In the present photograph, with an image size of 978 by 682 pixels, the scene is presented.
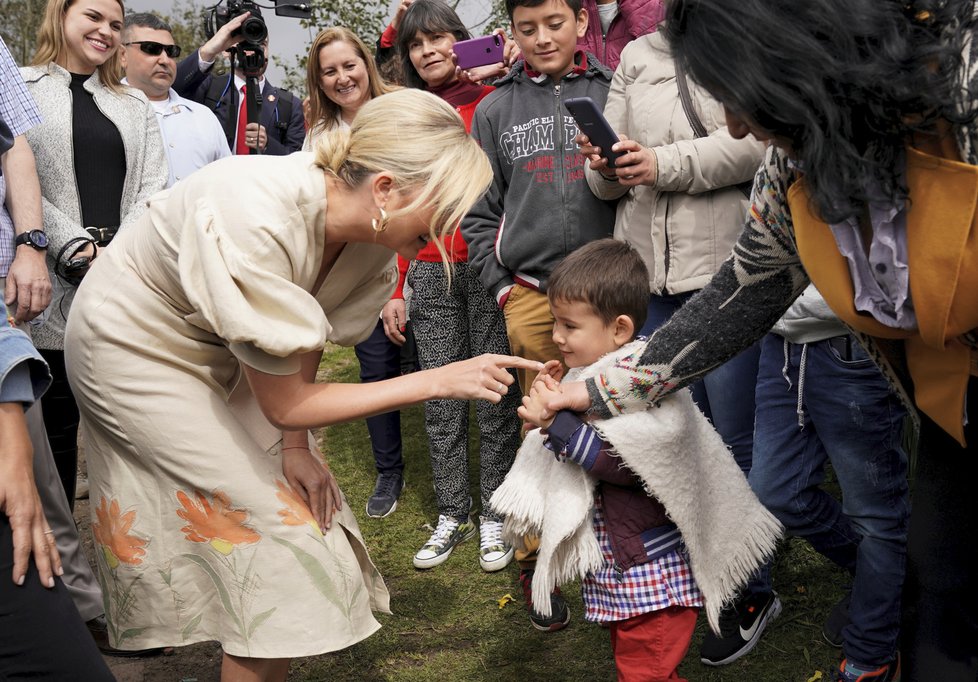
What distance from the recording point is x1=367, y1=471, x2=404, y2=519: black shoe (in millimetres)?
4523

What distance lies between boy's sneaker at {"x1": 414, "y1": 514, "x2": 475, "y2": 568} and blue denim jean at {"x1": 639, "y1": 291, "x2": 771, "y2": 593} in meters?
1.33

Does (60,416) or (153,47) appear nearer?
(60,416)

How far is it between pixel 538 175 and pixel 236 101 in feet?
11.0

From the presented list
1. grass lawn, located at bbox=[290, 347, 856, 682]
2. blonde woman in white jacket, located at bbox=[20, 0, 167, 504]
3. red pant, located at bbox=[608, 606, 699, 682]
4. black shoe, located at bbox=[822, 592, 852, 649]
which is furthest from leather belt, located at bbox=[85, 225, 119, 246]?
black shoe, located at bbox=[822, 592, 852, 649]

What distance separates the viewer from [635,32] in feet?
12.7

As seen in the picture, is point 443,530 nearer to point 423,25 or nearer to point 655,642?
point 655,642

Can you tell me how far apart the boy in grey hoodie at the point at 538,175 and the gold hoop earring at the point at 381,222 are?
143 cm

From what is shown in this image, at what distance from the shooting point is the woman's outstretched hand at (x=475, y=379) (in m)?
2.15

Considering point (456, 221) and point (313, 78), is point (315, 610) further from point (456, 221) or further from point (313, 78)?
point (313, 78)

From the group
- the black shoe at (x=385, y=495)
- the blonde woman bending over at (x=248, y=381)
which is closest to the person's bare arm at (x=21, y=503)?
the blonde woman bending over at (x=248, y=381)

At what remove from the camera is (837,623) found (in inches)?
124

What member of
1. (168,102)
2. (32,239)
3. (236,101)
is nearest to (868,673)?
(32,239)

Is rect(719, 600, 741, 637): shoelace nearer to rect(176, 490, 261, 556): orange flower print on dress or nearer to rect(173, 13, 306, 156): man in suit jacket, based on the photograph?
rect(176, 490, 261, 556): orange flower print on dress

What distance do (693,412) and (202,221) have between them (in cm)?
129
